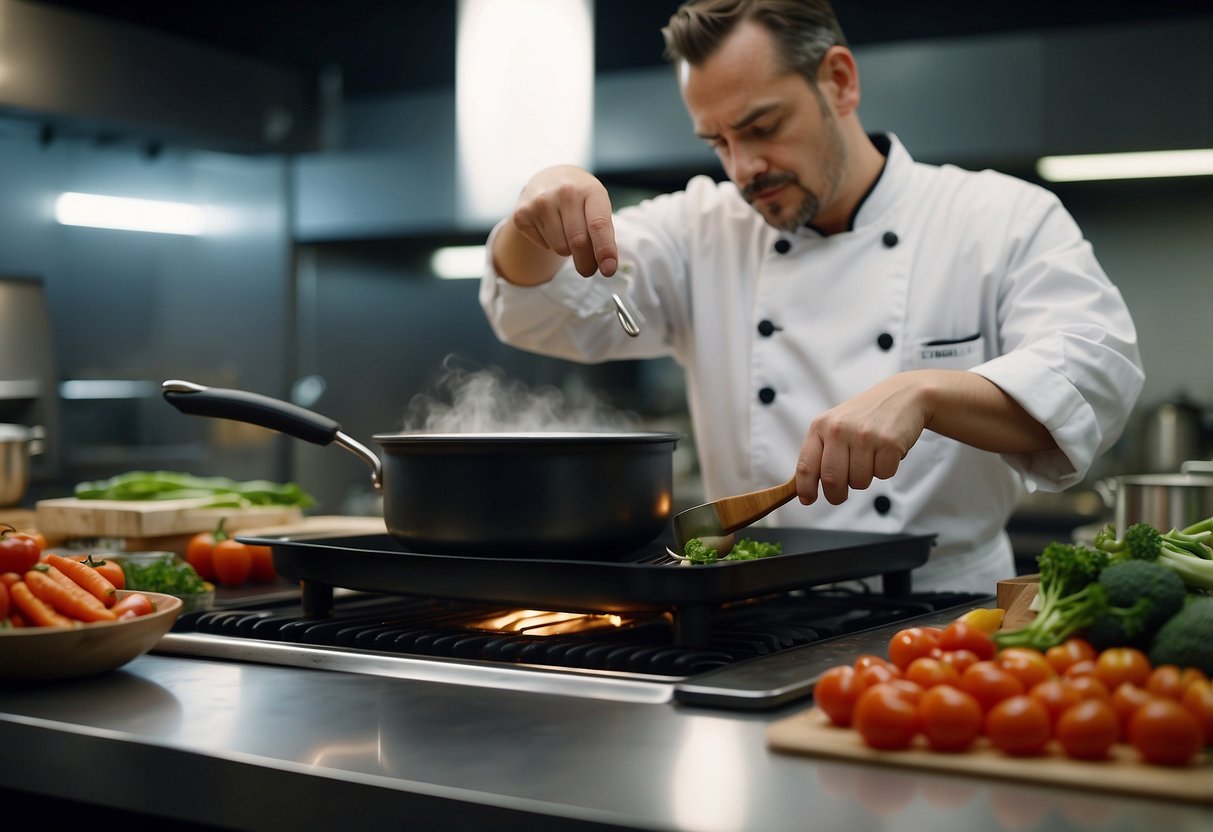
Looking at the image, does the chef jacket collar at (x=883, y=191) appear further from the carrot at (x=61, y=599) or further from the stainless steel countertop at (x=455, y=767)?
the carrot at (x=61, y=599)

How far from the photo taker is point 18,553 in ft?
3.45

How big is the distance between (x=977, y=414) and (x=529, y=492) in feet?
1.60

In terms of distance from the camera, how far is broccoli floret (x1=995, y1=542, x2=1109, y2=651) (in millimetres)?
905

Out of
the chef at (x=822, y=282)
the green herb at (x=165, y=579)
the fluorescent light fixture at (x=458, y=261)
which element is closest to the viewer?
the green herb at (x=165, y=579)

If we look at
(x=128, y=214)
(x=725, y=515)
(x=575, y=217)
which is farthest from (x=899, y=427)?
(x=128, y=214)

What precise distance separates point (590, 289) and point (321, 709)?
0.99m

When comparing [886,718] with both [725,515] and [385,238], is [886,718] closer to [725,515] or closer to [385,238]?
[725,515]

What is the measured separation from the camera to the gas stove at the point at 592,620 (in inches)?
38.9

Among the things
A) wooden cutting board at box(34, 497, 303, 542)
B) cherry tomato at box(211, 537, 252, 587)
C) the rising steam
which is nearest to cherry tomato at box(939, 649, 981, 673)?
cherry tomato at box(211, 537, 252, 587)

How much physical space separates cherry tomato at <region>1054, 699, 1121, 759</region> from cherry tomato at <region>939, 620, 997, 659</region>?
0.16 m

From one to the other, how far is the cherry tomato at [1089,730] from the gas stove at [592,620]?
23 cm

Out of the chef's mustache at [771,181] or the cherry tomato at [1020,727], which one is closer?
the cherry tomato at [1020,727]

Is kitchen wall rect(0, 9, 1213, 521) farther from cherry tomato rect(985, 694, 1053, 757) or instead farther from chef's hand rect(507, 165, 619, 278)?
cherry tomato rect(985, 694, 1053, 757)

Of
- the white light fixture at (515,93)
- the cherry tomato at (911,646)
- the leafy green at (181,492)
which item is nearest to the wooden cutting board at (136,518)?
the leafy green at (181,492)
